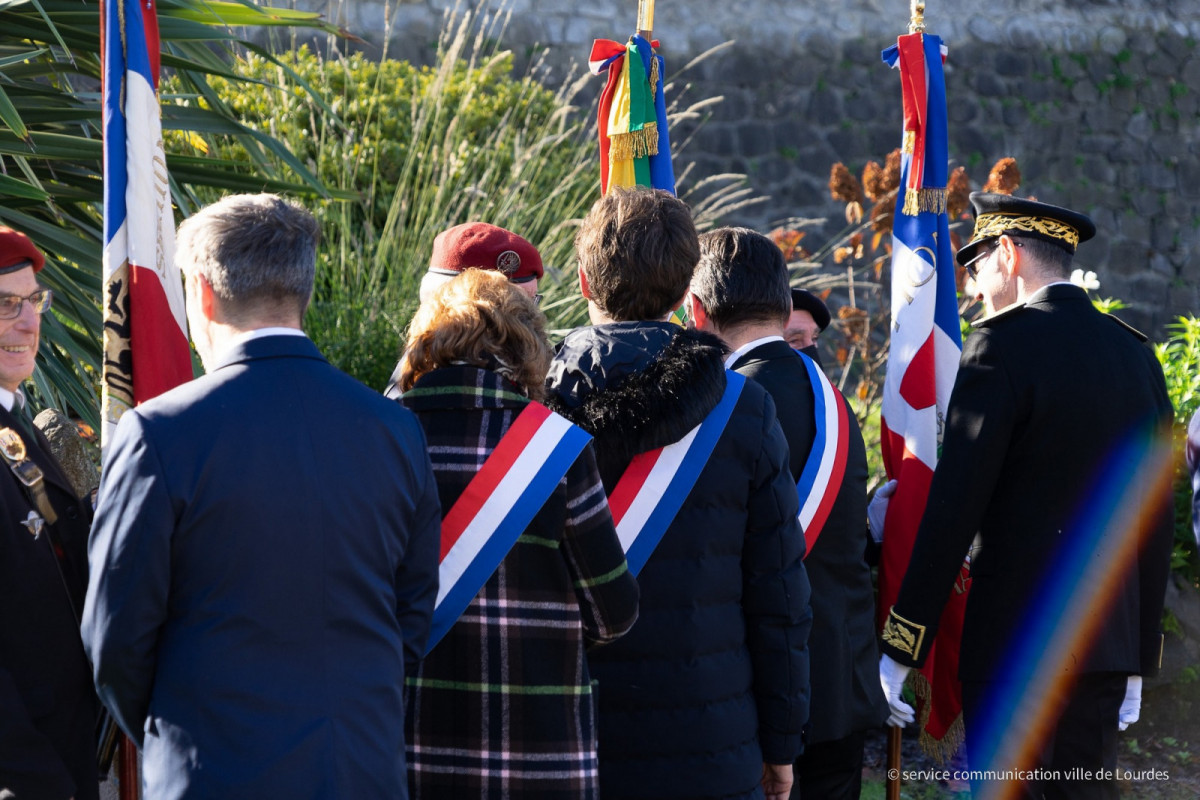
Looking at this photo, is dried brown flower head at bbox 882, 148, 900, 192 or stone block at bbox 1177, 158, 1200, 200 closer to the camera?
dried brown flower head at bbox 882, 148, 900, 192

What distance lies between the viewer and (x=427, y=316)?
2.25 m

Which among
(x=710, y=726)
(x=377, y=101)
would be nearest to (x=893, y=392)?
(x=710, y=726)

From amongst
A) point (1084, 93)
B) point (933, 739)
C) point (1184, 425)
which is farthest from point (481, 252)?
point (1084, 93)

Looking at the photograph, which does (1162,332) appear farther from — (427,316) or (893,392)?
(427,316)

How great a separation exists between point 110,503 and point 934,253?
2.95 meters

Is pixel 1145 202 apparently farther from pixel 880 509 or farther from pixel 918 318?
pixel 880 509

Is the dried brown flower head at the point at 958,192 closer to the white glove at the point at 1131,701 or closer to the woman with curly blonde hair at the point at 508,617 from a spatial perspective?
the white glove at the point at 1131,701

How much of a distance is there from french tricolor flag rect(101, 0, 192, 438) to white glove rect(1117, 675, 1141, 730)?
7.86 ft

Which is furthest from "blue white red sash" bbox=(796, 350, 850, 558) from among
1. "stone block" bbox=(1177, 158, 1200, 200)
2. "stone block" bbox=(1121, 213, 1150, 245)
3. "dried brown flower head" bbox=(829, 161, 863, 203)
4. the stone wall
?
"stone block" bbox=(1177, 158, 1200, 200)

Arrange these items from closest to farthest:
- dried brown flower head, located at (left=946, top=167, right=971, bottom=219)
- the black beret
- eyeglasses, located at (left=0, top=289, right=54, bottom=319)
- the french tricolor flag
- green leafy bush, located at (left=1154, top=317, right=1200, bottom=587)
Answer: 1. eyeglasses, located at (left=0, top=289, right=54, bottom=319)
2. the french tricolor flag
3. the black beret
4. green leafy bush, located at (left=1154, top=317, right=1200, bottom=587)
5. dried brown flower head, located at (left=946, top=167, right=971, bottom=219)

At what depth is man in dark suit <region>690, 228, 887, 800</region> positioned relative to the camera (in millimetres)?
2881

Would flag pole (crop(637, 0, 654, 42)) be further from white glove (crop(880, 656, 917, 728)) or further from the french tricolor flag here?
white glove (crop(880, 656, 917, 728))

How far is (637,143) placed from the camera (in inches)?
156

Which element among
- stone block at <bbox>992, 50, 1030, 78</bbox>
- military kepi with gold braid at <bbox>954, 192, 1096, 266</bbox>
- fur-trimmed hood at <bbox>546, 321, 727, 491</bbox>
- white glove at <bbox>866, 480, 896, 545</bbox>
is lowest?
white glove at <bbox>866, 480, 896, 545</bbox>
